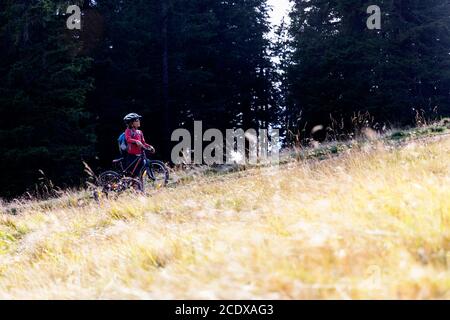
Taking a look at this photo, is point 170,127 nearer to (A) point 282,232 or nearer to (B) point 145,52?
(B) point 145,52

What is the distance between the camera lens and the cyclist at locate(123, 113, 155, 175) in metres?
11.0

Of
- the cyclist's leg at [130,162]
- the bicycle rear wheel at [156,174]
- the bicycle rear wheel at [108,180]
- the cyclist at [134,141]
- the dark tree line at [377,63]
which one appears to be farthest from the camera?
the dark tree line at [377,63]

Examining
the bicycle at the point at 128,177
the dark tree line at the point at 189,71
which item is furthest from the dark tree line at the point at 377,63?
the bicycle at the point at 128,177

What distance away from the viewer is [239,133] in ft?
99.6

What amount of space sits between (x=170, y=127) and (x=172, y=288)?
25.7 metres

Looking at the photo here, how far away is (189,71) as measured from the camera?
28.2m

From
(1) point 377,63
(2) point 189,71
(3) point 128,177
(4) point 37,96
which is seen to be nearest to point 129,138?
(3) point 128,177

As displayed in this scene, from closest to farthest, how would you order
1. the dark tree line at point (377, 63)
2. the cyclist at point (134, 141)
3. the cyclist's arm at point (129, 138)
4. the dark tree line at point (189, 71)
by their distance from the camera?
the cyclist at point (134, 141) < the cyclist's arm at point (129, 138) < the dark tree line at point (189, 71) < the dark tree line at point (377, 63)

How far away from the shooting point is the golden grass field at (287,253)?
2.58m

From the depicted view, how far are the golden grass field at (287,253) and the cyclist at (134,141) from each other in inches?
211

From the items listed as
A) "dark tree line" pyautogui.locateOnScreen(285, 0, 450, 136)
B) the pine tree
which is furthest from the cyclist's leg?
"dark tree line" pyautogui.locateOnScreen(285, 0, 450, 136)

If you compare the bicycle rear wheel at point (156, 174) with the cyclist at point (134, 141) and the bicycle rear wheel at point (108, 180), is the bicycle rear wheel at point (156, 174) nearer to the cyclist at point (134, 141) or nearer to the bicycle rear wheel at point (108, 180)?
the cyclist at point (134, 141)
